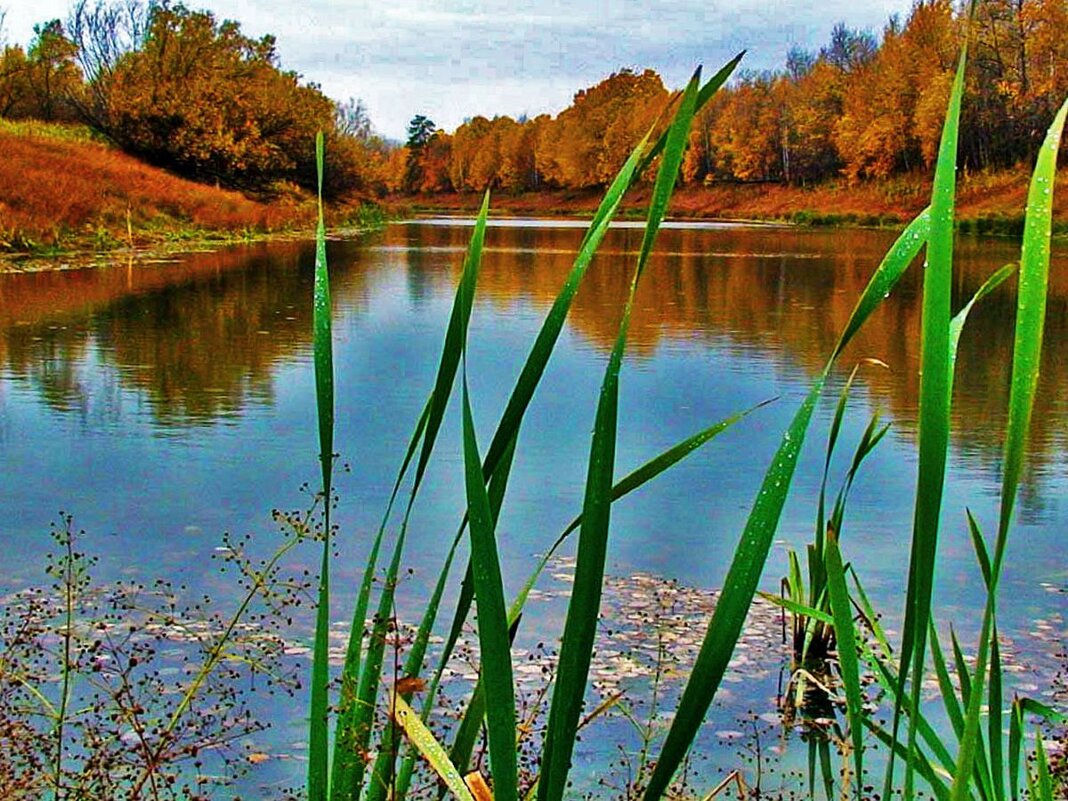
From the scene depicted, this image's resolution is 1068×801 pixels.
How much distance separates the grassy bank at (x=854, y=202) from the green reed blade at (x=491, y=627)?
1117 inches

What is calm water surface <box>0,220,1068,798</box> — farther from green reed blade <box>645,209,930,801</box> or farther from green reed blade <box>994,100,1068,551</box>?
green reed blade <box>994,100,1068,551</box>

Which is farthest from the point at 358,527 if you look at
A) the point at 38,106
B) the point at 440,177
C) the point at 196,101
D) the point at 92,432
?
the point at 440,177

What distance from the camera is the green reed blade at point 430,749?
4.03 feet

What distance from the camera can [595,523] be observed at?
41.1 inches

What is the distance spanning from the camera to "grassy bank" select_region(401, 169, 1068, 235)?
31.5m

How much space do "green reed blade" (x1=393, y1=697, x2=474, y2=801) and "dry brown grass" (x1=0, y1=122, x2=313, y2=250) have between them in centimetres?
1555

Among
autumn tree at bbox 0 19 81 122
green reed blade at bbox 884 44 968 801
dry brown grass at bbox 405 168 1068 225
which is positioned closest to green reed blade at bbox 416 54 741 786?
green reed blade at bbox 884 44 968 801

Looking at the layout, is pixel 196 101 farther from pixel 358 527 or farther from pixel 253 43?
pixel 358 527

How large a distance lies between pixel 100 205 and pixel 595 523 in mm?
19485

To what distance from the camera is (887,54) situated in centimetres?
4391

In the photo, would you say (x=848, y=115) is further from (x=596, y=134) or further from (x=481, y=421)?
(x=481, y=421)

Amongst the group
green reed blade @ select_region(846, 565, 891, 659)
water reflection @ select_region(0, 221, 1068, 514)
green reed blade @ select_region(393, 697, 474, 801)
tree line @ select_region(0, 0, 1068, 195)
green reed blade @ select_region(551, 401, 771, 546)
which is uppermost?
tree line @ select_region(0, 0, 1068, 195)

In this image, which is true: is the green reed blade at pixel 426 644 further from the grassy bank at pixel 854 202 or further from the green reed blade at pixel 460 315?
the grassy bank at pixel 854 202

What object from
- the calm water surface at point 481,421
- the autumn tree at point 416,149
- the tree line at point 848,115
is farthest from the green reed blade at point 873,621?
the autumn tree at point 416,149
